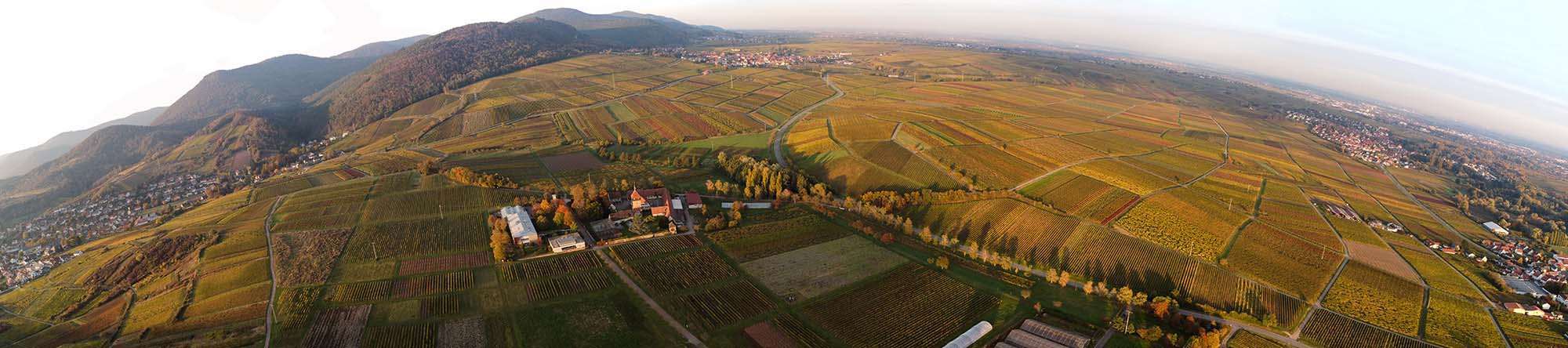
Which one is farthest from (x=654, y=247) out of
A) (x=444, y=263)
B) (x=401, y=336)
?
(x=401, y=336)

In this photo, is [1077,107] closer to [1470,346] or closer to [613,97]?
[1470,346]

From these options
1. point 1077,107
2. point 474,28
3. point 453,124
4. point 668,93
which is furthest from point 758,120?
point 474,28

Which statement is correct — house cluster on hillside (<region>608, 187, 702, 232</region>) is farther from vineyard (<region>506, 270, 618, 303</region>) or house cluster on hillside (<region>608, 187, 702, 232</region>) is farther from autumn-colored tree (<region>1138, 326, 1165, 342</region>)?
autumn-colored tree (<region>1138, 326, 1165, 342</region>)

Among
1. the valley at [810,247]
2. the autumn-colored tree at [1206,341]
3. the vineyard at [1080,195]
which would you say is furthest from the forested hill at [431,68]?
the autumn-colored tree at [1206,341]

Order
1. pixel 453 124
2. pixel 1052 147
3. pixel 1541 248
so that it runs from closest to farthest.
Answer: pixel 1541 248, pixel 1052 147, pixel 453 124

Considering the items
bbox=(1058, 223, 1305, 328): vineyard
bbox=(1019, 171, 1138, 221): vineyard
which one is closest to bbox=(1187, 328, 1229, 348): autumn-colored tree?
bbox=(1058, 223, 1305, 328): vineyard

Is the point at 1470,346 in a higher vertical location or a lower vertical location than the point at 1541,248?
lower

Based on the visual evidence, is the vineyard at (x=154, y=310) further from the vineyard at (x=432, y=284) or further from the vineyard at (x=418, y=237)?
the vineyard at (x=432, y=284)
